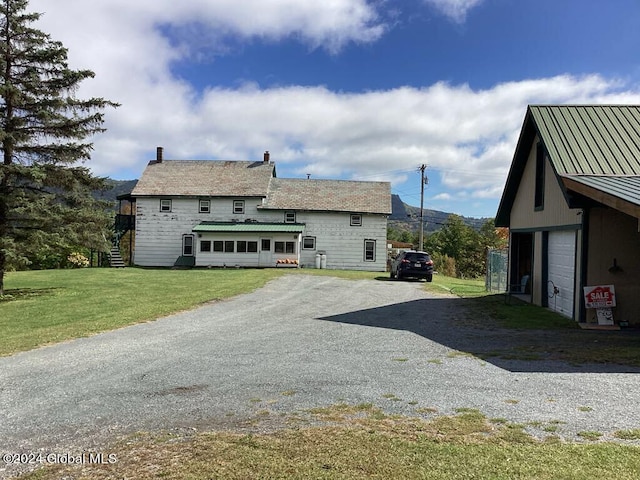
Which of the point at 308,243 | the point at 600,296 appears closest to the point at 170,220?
the point at 308,243

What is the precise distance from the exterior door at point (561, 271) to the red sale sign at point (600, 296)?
811 millimetres

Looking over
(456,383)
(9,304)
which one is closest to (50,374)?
(456,383)

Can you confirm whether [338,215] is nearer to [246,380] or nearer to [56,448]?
[246,380]

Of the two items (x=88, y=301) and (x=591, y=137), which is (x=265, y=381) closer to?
(x=88, y=301)

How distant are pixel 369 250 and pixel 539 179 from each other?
67.2ft

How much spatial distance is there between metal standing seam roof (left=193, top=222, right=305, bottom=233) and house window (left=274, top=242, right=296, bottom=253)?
3.42 ft

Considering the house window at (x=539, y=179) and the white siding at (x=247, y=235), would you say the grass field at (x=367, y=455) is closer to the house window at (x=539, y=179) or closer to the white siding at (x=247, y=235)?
the house window at (x=539, y=179)

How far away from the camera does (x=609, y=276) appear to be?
452 inches

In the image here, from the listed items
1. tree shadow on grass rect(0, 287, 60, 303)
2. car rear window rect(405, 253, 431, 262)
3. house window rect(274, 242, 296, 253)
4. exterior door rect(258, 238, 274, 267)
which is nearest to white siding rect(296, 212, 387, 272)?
house window rect(274, 242, 296, 253)

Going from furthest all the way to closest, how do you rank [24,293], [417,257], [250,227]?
[250,227]
[417,257]
[24,293]

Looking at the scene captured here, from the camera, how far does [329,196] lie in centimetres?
3675

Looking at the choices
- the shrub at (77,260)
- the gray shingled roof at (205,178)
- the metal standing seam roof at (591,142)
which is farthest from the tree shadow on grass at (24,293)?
the metal standing seam roof at (591,142)

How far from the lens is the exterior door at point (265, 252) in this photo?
3347 cm

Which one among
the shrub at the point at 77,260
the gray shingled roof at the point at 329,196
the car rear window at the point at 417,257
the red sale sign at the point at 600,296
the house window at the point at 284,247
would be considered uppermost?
the gray shingled roof at the point at 329,196
